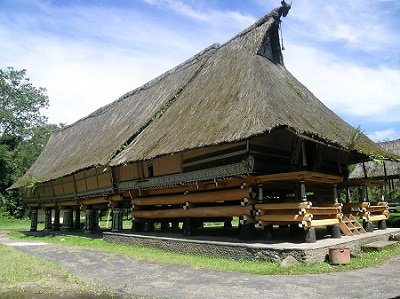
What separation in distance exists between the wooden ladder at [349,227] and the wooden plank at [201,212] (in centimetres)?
363

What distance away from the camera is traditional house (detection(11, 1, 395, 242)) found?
11406 mm

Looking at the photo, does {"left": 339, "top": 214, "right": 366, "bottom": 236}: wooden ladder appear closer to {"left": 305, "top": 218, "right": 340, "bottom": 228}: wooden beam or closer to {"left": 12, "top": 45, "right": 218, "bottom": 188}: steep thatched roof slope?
{"left": 305, "top": 218, "right": 340, "bottom": 228}: wooden beam

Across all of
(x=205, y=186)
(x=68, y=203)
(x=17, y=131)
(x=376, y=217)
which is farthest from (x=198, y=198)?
(x=17, y=131)

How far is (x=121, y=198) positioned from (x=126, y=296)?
1134cm

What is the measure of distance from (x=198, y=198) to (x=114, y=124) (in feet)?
34.9

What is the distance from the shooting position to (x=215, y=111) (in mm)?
13484

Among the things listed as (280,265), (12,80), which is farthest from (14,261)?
(12,80)

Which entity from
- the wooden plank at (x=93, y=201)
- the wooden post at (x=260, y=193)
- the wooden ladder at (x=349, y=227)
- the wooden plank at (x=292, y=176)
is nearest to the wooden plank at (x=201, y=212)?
the wooden post at (x=260, y=193)

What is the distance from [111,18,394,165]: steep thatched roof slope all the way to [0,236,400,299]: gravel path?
374 centimetres

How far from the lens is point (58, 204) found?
24859 millimetres

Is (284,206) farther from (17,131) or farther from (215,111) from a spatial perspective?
(17,131)

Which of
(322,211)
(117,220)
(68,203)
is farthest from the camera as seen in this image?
(68,203)

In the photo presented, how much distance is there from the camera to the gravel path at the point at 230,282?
22.9ft

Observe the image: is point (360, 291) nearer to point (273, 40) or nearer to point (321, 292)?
point (321, 292)
